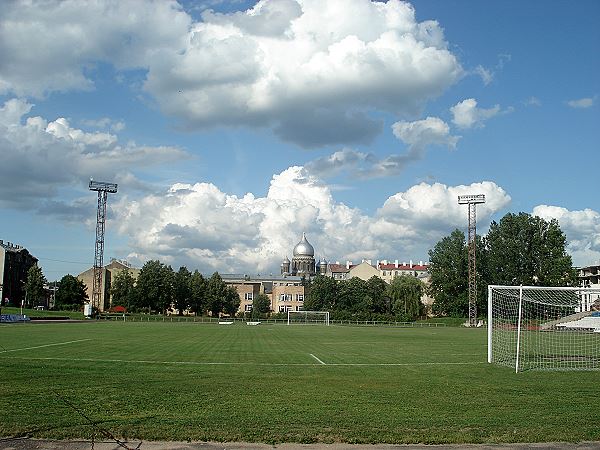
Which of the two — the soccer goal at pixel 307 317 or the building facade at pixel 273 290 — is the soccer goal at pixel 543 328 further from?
the building facade at pixel 273 290

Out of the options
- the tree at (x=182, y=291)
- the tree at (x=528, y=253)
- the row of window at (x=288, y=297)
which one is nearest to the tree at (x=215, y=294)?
the tree at (x=182, y=291)

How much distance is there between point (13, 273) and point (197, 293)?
125 ft

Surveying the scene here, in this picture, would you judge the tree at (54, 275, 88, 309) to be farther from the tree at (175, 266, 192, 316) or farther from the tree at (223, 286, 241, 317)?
the tree at (223, 286, 241, 317)

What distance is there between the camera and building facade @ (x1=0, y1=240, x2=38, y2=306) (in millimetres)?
118363

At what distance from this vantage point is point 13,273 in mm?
125750

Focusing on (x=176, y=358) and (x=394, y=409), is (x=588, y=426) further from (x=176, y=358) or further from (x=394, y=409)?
(x=176, y=358)

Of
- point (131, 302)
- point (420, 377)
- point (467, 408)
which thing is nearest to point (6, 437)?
point (467, 408)

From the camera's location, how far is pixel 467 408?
12.3m

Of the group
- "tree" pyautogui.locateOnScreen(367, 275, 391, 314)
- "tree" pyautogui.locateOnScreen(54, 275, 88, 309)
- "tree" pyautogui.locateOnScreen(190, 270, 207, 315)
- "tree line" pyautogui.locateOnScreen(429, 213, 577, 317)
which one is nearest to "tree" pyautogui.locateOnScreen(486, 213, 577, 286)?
"tree line" pyautogui.locateOnScreen(429, 213, 577, 317)

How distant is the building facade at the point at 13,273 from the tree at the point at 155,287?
2471 cm

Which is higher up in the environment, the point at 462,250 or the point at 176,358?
the point at 462,250

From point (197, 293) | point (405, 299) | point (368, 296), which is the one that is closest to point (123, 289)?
point (197, 293)

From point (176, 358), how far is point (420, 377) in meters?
9.80

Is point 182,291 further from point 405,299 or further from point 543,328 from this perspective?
point 543,328
